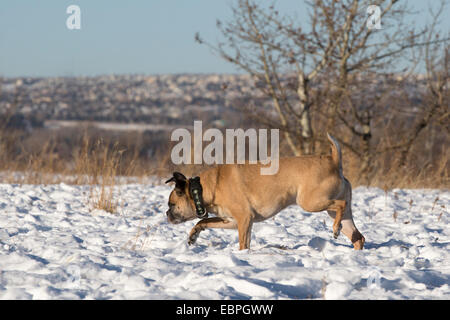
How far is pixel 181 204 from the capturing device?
6184 mm

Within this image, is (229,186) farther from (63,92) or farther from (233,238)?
(63,92)

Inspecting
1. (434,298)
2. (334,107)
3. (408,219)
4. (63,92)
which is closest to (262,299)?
(434,298)

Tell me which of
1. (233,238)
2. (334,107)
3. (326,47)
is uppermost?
(326,47)

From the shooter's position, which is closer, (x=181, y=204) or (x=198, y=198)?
(x=198, y=198)

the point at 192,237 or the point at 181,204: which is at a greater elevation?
the point at 181,204

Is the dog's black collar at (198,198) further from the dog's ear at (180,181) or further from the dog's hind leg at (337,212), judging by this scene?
the dog's hind leg at (337,212)

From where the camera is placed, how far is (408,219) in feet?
25.6

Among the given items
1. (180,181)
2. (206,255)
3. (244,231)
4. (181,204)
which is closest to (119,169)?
(181,204)

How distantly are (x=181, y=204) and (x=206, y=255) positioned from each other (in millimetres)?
1096

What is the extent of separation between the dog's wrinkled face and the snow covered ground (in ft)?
1.01

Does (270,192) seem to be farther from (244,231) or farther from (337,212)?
(337,212)

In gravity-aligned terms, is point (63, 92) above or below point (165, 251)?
above
